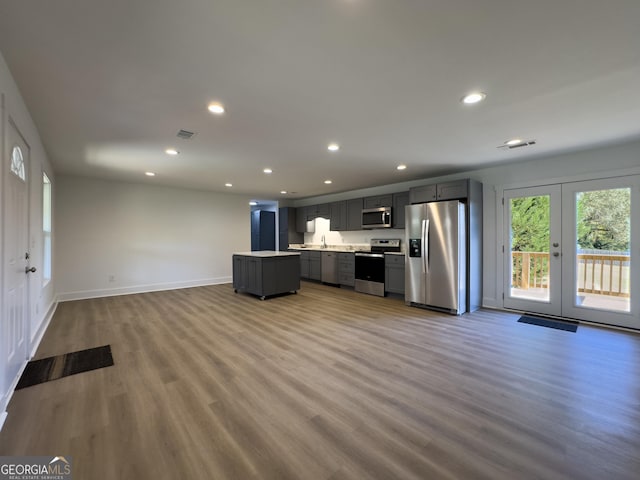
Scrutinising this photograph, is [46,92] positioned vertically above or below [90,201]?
above

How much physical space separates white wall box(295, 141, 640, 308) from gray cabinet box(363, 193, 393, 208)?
0.85 meters

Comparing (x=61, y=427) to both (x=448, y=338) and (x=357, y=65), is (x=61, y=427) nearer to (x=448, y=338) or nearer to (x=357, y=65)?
(x=357, y=65)

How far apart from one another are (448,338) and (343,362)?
4.88 feet

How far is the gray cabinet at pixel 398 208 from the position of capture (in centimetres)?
596

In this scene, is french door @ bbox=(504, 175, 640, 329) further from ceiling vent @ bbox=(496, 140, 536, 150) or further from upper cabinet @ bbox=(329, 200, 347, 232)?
upper cabinet @ bbox=(329, 200, 347, 232)

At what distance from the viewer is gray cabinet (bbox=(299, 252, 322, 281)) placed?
7484mm

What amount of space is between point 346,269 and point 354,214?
1373 mm

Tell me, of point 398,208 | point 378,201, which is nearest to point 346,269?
point 378,201

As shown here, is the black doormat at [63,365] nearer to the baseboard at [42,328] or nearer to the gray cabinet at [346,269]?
the baseboard at [42,328]

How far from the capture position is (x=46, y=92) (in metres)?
2.32

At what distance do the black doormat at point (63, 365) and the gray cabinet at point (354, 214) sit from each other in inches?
206

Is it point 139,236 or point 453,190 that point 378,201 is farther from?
point 139,236

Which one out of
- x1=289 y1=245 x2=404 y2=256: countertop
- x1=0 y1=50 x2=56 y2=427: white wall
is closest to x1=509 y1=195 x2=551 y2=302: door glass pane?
x1=289 y1=245 x2=404 y2=256: countertop

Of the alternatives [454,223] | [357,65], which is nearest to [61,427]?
[357,65]
